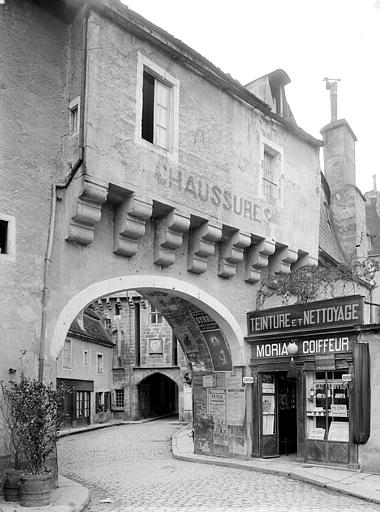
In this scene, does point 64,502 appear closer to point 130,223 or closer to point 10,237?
point 10,237

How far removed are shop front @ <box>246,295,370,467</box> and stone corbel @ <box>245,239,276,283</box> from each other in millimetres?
860

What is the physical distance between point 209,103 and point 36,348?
6.06 metres

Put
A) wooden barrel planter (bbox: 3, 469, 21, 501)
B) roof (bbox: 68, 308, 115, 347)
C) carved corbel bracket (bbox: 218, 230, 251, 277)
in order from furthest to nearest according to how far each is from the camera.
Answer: roof (bbox: 68, 308, 115, 347) < carved corbel bracket (bbox: 218, 230, 251, 277) < wooden barrel planter (bbox: 3, 469, 21, 501)

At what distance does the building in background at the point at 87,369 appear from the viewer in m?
28.2

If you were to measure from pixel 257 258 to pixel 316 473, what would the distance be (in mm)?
4752

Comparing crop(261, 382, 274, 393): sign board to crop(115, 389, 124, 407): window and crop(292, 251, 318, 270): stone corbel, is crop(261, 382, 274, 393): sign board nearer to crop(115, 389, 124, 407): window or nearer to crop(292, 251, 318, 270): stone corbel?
crop(292, 251, 318, 270): stone corbel

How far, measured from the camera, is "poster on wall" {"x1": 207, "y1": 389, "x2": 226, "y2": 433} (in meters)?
13.9

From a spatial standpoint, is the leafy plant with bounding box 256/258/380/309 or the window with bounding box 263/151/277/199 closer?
the leafy plant with bounding box 256/258/380/309

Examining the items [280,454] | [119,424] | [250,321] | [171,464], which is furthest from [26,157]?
[119,424]

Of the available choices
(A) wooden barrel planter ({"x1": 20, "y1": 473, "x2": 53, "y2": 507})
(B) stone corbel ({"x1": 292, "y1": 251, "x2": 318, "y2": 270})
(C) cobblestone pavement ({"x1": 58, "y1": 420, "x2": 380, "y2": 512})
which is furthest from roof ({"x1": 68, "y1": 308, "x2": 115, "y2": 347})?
(A) wooden barrel planter ({"x1": 20, "y1": 473, "x2": 53, "y2": 507})

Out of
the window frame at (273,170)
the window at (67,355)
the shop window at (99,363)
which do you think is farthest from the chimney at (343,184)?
the shop window at (99,363)

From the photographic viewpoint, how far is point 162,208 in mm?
11445

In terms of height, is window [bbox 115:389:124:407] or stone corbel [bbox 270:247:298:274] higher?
stone corbel [bbox 270:247:298:274]

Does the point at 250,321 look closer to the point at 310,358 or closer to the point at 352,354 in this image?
the point at 310,358
